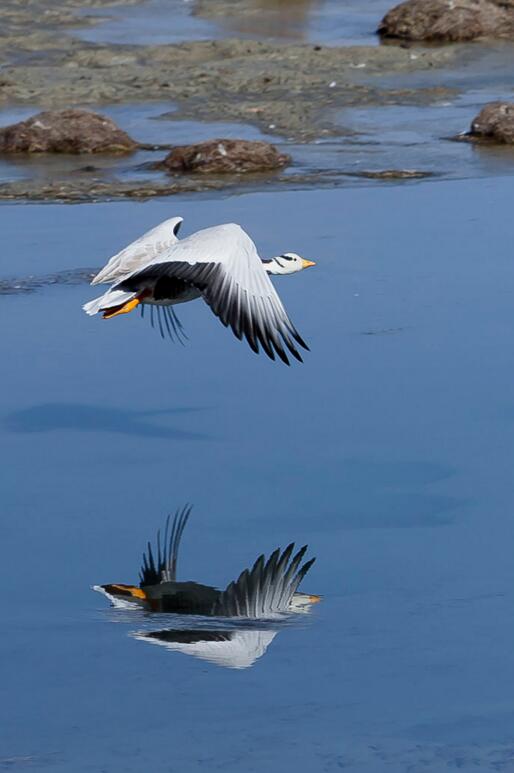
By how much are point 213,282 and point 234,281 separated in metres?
0.10

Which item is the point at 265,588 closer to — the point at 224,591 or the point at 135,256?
the point at 224,591

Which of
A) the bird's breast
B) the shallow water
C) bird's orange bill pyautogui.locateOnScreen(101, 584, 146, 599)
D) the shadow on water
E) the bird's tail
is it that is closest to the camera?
bird's orange bill pyautogui.locateOnScreen(101, 584, 146, 599)

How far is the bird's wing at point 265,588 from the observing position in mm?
6023

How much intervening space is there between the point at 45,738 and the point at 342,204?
24.6ft

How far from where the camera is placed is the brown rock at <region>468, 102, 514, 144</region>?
14031 mm

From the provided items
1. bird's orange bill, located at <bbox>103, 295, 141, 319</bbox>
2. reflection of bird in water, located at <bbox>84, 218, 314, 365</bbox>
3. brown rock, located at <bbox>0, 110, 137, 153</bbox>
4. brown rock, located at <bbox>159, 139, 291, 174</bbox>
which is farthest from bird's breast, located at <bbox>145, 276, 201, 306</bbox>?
brown rock, located at <bbox>0, 110, 137, 153</bbox>

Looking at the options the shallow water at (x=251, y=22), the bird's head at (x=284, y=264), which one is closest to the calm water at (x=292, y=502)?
the bird's head at (x=284, y=264)

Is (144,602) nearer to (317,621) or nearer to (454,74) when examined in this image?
(317,621)

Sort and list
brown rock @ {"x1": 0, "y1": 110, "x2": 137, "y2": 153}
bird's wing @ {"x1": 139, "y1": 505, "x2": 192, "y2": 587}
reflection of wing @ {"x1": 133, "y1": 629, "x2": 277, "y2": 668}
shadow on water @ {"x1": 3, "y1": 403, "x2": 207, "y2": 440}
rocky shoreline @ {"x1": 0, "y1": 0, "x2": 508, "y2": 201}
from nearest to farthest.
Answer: reflection of wing @ {"x1": 133, "y1": 629, "x2": 277, "y2": 668}
bird's wing @ {"x1": 139, "y1": 505, "x2": 192, "y2": 587}
shadow on water @ {"x1": 3, "y1": 403, "x2": 207, "y2": 440}
brown rock @ {"x1": 0, "y1": 110, "x2": 137, "y2": 153}
rocky shoreline @ {"x1": 0, "y1": 0, "x2": 508, "y2": 201}

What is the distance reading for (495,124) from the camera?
1409 centimetres

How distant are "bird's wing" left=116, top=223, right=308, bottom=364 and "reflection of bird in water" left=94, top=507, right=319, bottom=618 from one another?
1265 mm

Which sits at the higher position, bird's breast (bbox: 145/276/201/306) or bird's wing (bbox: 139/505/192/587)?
bird's breast (bbox: 145/276/201/306)

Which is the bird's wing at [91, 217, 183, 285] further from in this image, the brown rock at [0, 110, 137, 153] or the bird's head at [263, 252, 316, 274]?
the brown rock at [0, 110, 137, 153]

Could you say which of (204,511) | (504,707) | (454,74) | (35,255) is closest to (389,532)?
(204,511)
